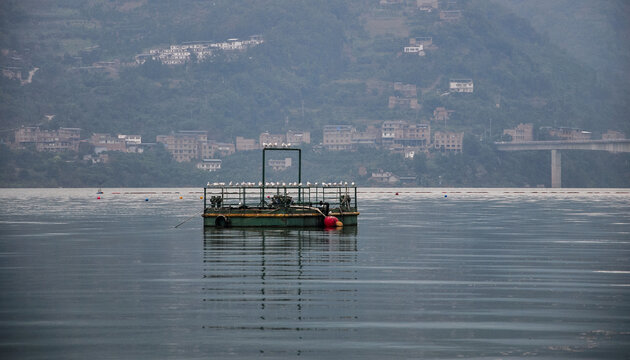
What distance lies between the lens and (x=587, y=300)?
3525 centimetres

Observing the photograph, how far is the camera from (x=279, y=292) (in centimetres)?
3728

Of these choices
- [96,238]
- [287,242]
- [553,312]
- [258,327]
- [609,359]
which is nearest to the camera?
[609,359]

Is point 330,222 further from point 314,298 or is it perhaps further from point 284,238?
point 314,298

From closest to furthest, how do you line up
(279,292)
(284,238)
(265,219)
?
1. (279,292)
2. (284,238)
3. (265,219)

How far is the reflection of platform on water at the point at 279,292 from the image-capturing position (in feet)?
92.7

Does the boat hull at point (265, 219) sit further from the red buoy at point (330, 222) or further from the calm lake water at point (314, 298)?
the calm lake water at point (314, 298)

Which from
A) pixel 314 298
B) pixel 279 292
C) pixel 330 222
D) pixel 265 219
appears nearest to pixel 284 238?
pixel 265 219

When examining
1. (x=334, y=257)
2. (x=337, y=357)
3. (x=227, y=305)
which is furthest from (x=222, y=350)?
(x=334, y=257)

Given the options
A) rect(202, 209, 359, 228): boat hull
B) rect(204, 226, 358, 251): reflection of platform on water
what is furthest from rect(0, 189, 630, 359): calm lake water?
rect(202, 209, 359, 228): boat hull

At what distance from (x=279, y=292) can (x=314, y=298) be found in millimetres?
2035

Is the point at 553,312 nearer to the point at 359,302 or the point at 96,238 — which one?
the point at 359,302

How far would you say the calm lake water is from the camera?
88.5 ft

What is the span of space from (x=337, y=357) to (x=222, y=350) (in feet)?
10.2

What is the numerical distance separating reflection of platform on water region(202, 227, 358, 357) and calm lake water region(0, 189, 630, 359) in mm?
81
